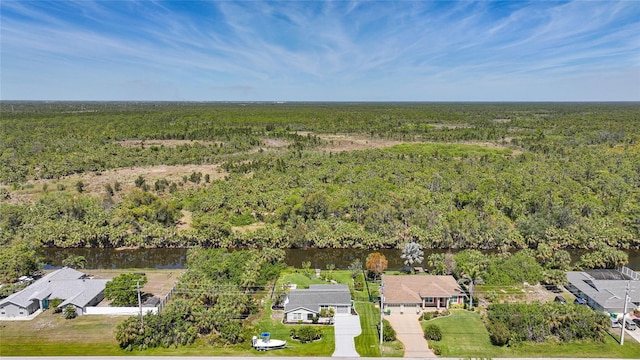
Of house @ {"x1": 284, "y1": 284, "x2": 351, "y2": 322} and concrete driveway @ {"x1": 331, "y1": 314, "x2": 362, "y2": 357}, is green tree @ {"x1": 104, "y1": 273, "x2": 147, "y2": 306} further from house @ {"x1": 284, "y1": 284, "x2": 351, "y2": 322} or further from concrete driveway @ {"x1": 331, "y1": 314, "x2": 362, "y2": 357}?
concrete driveway @ {"x1": 331, "y1": 314, "x2": 362, "y2": 357}

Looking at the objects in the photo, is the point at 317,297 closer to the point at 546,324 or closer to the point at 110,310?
the point at 110,310

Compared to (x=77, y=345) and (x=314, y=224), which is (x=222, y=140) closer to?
(x=314, y=224)

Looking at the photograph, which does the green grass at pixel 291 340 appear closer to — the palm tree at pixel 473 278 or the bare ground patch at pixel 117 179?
the palm tree at pixel 473 278

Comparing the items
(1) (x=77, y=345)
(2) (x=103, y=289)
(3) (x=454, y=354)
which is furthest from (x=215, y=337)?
(3) (x=454, y=354)

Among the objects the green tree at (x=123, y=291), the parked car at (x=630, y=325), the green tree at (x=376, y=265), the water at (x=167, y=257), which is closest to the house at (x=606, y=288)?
the parked car at (x=630, y=325)

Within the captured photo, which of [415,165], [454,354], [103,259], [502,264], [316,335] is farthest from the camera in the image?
[415,165]

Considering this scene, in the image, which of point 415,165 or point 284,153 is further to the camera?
point 284,153

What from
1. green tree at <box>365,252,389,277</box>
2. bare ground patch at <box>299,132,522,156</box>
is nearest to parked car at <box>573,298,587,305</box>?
green tree at <box>365,252,389,277</box>
